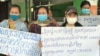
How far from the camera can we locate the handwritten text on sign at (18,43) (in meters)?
6.22

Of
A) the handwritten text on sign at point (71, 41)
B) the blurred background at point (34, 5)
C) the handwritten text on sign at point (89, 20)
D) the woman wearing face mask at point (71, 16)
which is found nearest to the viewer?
the handwritten text on sign at point (71, 41)

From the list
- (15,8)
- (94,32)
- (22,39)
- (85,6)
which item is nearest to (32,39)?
(22,39)

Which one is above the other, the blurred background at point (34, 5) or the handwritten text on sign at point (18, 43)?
the blurred background at point (34, 5)

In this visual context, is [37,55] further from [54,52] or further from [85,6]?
[85,6]

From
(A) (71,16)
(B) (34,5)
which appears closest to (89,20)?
(A) (71,16)

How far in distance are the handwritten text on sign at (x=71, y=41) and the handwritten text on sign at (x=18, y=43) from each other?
→ 0.21m

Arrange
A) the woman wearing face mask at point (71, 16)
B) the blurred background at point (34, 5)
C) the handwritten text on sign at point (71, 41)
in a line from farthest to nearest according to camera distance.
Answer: the blurred background at point (34, 5)
the woman wearing face mask at point (71, 16)
the handwritten text on sign at point (71, 41)

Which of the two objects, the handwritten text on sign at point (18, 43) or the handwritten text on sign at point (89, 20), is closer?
the handwritten text on sign at point (18, 43)

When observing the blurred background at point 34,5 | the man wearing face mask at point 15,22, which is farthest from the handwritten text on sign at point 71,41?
the blurred background at point 34,5

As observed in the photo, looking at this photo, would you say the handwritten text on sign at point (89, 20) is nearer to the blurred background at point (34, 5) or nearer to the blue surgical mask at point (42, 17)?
the blue surgical mask at point (42, 17)

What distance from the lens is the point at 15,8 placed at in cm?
643

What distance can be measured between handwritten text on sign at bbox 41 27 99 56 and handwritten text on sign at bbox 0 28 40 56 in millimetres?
214

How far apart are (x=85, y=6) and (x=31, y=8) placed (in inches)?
153

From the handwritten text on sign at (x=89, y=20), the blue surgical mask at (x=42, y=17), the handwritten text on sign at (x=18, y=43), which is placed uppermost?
the blue surgical mask at (x=42, y=17)
